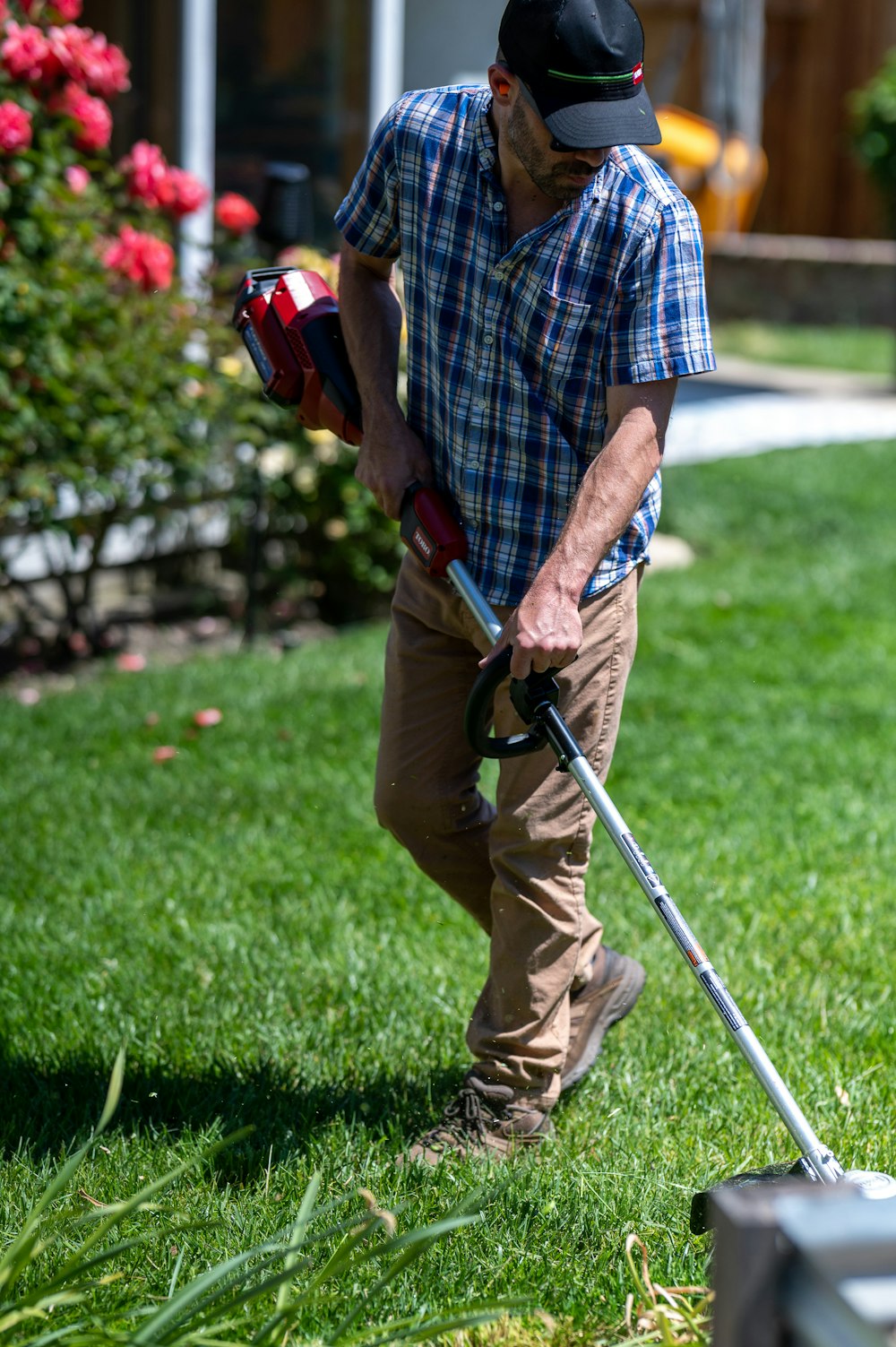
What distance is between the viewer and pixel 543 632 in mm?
2443

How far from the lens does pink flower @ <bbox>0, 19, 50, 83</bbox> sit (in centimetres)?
→ 510

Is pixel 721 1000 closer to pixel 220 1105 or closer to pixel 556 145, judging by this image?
pixel 220 1105

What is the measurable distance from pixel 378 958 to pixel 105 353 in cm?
294

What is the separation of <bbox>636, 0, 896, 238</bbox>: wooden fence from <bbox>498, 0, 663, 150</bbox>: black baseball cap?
14.2m

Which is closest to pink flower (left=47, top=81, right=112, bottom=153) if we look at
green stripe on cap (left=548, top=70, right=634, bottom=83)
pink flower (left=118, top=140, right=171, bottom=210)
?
pink flower (left=118, top=140, right=171, bottom=210)

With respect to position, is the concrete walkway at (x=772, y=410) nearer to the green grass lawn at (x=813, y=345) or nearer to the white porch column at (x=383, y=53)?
the green grass lawn at (x=813, y=345)

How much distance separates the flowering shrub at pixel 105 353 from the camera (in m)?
5.21

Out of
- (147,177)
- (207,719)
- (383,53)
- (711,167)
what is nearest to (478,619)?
(207,719)

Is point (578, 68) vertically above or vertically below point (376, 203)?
above

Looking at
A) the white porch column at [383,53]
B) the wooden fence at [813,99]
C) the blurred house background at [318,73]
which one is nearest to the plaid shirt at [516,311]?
the blurred house background at [318,73]

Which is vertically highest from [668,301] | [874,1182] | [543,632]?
[668,301]

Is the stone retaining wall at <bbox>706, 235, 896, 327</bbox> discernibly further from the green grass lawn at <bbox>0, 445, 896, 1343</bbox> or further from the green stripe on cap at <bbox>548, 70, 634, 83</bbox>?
the green stripe on cap at <bbox>548, 70, 634, 83</bbox>

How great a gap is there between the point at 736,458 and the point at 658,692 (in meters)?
3.70

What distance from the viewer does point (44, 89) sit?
528 cm
